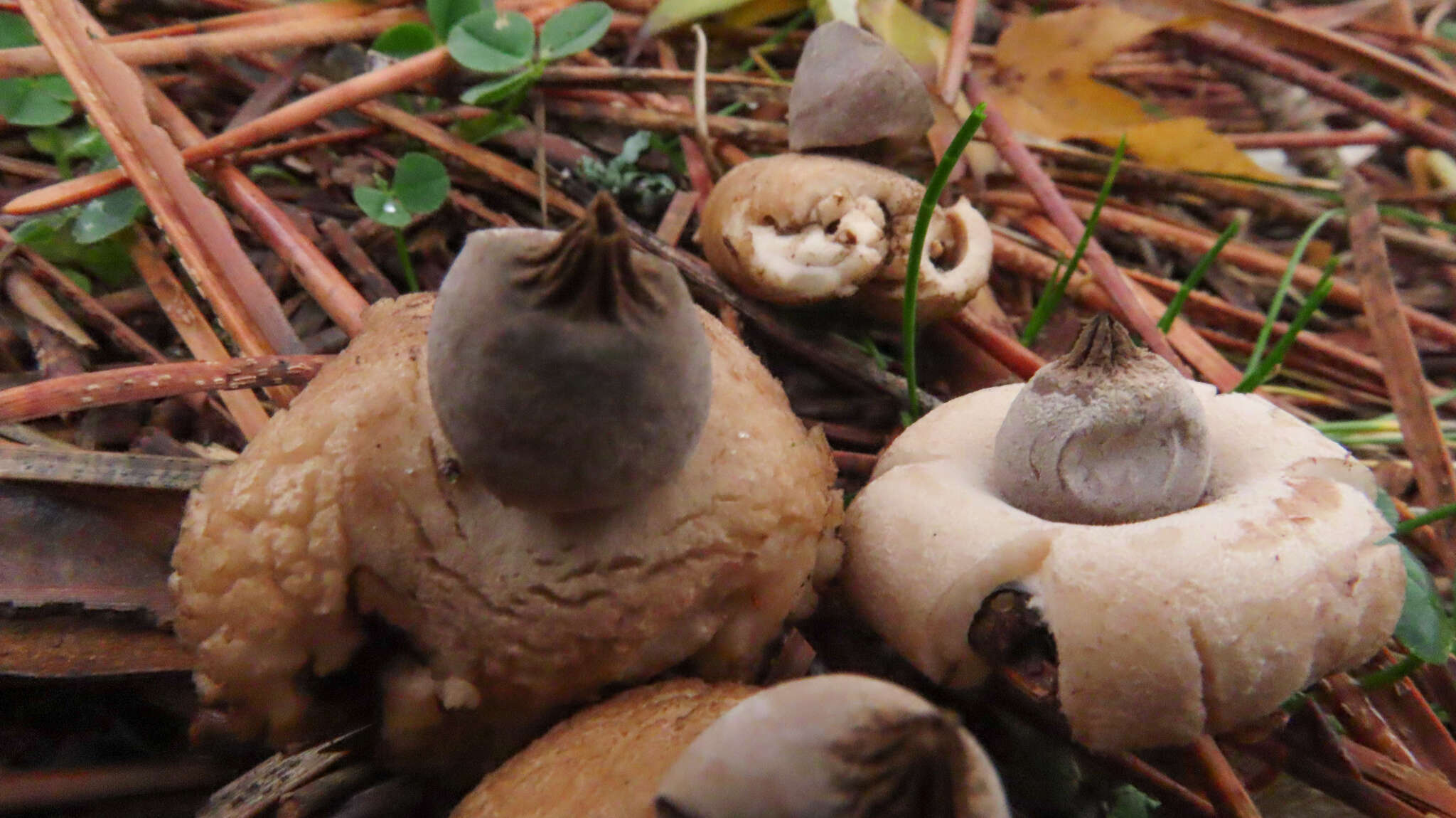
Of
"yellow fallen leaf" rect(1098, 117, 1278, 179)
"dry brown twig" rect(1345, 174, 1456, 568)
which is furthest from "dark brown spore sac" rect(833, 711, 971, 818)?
"yellow fallen leaf" rect(1098, 117, 1278, 179)

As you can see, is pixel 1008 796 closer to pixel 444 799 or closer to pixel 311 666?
pixel 444 799

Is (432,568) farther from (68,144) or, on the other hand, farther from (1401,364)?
(1401,364)

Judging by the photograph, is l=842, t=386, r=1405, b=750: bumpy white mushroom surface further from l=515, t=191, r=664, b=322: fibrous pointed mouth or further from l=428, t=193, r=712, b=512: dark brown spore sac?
l=515, t=191, r=664, b=322: fibrous pointed mouth

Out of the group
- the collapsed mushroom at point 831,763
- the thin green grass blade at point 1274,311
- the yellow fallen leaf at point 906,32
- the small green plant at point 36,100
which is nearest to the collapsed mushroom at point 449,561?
the collapsed mushroom at point 831,763

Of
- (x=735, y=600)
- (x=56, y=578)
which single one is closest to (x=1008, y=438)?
(x=735, y=600)

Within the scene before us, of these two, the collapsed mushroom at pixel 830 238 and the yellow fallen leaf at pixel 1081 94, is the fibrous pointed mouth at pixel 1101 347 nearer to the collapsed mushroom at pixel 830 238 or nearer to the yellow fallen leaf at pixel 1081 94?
the collapsed mushroom at pixel 830 238

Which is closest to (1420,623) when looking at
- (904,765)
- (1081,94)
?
(904,765)
